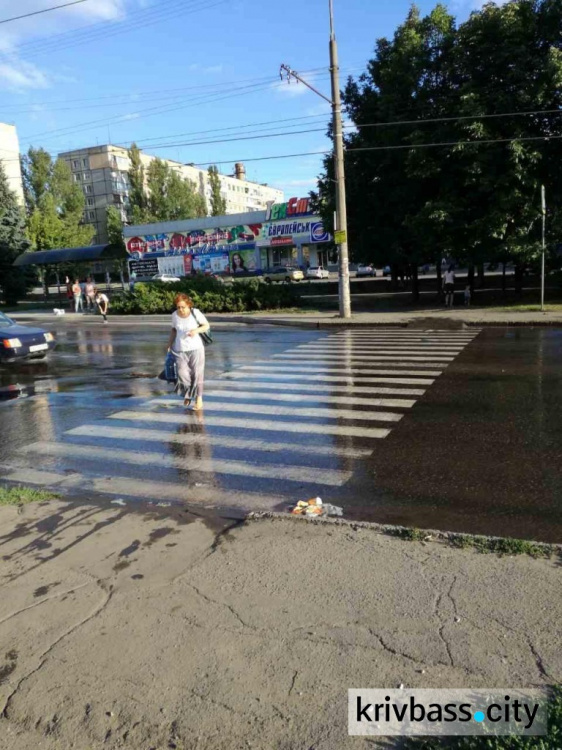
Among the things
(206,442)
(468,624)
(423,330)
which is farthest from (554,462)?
(423,330)

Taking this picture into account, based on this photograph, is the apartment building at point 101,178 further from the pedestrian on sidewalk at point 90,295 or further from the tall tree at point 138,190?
the pedestrian on sidewalk at point 90,295

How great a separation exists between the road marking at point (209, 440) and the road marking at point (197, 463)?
20cm

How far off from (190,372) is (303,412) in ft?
6.00

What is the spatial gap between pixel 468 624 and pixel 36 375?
40.7 ft

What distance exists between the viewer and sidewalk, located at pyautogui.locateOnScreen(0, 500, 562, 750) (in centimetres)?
262

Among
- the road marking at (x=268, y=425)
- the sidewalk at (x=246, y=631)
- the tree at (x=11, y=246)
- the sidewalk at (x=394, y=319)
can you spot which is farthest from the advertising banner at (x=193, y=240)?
the sidewalk at (x=246, y=631)

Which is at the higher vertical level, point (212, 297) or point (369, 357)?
point (212, 297)

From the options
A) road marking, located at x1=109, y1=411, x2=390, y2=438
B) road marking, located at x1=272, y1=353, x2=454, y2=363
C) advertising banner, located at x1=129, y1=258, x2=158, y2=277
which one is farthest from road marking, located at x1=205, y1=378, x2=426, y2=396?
advertising banner, located at x1=129, y1=258, x2=158, y2=277

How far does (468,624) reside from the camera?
3.14 metres

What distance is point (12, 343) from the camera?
1442 centimetres

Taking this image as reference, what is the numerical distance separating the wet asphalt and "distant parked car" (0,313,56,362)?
1.85m

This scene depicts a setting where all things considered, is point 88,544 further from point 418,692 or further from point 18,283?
point 18,283

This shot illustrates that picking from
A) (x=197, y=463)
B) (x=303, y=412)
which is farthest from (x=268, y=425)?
(x=197, y=463)

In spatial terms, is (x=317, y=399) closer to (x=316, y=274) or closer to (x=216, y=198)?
(x=316, y=274)
